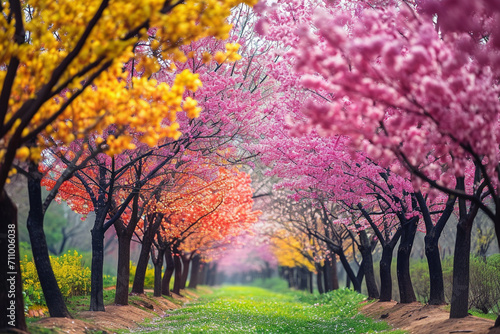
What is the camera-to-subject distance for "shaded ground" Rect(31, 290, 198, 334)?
10283mm

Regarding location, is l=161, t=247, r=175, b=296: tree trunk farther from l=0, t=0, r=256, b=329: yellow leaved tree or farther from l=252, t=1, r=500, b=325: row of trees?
l=0, t=0, r=256, b=329: yellow leaved tree

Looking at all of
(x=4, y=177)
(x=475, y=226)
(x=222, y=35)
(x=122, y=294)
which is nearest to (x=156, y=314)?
(x=122, y=294)

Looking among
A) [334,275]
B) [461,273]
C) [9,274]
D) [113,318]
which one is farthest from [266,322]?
[334,275]

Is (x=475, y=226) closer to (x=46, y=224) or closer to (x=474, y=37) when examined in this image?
(x=474, y=37)

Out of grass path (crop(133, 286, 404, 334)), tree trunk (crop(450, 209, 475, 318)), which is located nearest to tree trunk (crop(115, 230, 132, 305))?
grass path (crop(133, 286, 404, 334))

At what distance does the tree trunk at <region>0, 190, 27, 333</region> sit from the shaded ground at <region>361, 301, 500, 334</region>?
8.65 metres

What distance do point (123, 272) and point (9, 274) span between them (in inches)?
395

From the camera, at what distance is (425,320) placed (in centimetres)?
1288

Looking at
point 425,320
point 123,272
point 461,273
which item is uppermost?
point 123,272

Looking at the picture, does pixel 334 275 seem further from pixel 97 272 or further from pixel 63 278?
pixel 97 272

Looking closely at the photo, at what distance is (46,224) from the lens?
174 ft

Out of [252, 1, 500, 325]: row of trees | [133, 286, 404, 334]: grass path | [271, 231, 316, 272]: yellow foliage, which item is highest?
[252, 1, 500, 325]: row of trees

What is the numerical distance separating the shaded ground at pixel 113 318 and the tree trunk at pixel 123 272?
441mm

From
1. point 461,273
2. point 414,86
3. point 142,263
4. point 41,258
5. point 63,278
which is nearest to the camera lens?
point 414,86
